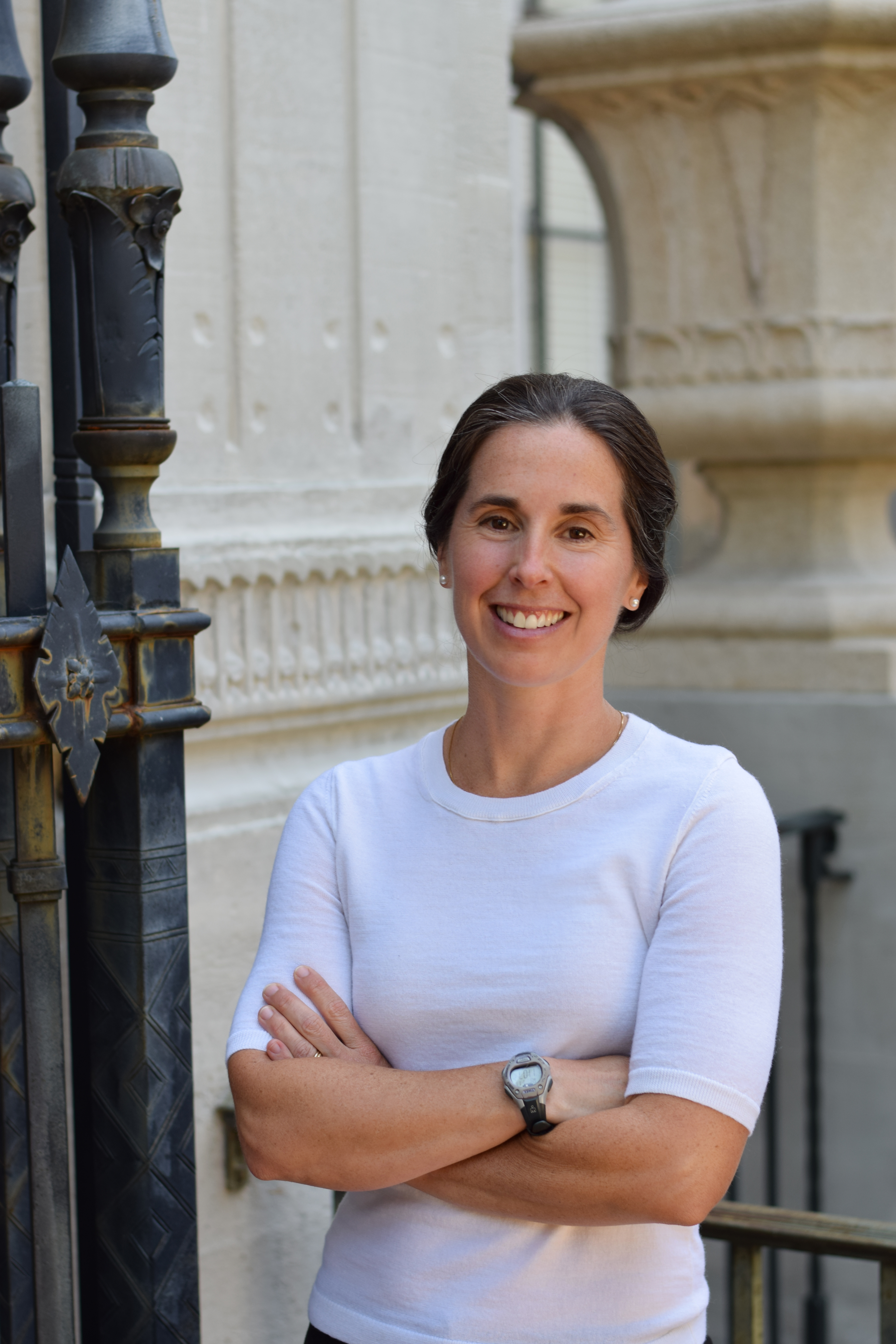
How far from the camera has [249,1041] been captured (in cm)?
178

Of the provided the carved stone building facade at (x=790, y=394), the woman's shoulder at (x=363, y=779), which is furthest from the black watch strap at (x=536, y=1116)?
the carved stone building facade at (x=790, y=394)

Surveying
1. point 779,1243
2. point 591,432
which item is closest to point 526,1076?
point 591,432

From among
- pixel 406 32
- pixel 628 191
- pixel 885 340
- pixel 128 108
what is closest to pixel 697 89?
pixel 628 191

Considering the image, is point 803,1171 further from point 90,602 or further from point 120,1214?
point 90,602

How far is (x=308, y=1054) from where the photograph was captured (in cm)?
175

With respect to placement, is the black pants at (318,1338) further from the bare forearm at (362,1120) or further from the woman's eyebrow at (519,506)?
the woman's eyebrow at (519,506)

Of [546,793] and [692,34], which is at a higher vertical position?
[692,34]

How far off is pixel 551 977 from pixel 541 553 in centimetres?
41

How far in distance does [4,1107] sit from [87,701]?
43 centimetres

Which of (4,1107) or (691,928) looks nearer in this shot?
(691,928)

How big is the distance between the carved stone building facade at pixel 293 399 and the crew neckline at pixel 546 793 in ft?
3.14

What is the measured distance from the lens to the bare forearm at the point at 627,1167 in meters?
1.58

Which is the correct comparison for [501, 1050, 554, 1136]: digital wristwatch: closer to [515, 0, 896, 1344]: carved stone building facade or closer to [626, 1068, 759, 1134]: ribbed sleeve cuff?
[626, 1068, 759, 1134]: ribbed sleeve cuff

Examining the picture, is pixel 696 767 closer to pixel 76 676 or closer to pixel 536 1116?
pixel 536 1116
